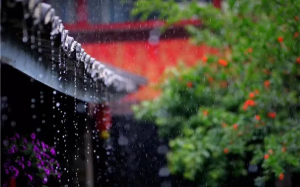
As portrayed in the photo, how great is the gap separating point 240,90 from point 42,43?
10.3 ft

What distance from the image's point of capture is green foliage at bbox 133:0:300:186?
4.35 m

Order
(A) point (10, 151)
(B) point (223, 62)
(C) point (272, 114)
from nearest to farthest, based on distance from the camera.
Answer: (A) point (10, 151), (C) point (272, 114), (B) point (223, 62)

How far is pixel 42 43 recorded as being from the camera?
244 cm

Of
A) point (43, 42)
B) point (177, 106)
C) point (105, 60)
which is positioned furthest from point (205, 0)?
point (43, 42)

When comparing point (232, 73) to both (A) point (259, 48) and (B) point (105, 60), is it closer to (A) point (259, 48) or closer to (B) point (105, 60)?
(A) point (259, 48)

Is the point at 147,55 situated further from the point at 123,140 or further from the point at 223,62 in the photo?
the point at 223,62

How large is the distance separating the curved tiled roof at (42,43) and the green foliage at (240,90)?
5.08ft

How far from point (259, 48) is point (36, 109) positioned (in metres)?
1.93

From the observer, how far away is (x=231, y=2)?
4.41 m

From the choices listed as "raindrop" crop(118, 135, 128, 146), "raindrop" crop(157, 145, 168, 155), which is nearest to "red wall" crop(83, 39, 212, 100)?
"raindrop" crop(118, 135, 128, 146)

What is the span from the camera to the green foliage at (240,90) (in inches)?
171

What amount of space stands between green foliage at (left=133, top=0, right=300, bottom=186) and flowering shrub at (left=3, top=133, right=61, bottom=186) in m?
1.90

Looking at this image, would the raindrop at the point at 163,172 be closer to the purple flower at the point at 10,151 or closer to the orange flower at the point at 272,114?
the orange flower at the point at 272,114

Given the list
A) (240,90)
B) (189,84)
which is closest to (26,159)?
(240,90)
